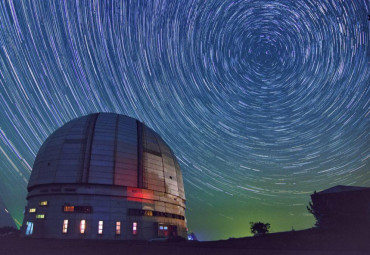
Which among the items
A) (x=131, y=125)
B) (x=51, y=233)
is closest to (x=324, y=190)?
(x=131, y=125)

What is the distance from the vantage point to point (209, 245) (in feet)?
63.8

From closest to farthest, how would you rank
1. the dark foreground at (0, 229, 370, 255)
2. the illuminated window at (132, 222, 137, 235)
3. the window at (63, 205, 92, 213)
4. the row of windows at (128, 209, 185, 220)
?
the dark foreground at (0, 229, 370, 255) → the window at (63, 205, 92, 213) → the illuminated window at (132, 222, 137, 235) → the row of windows at (128, 209, 185, 220)

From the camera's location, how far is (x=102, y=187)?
36.5 metres

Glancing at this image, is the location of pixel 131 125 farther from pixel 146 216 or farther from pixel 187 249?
pixel 187 249

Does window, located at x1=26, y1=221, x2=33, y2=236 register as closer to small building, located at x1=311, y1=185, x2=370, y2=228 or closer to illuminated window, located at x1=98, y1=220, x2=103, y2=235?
illuminated window, located at x1=98, y1=220, x2=103, y2=235

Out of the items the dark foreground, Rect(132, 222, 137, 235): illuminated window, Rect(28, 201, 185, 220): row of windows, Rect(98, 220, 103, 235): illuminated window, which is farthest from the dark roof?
Rect(98, 220, 103, 235): illuminated window

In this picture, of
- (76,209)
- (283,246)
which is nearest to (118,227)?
(76,209)

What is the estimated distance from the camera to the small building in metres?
33.9

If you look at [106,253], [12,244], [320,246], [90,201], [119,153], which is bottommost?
[320,246]

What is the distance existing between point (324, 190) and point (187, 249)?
2896 centimetres

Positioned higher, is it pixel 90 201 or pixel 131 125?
pixel 131 125

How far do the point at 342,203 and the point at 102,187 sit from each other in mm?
33388

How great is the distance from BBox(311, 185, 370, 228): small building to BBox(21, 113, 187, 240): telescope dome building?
2169cm

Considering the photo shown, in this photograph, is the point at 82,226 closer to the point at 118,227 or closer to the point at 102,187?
the point at 118,227
